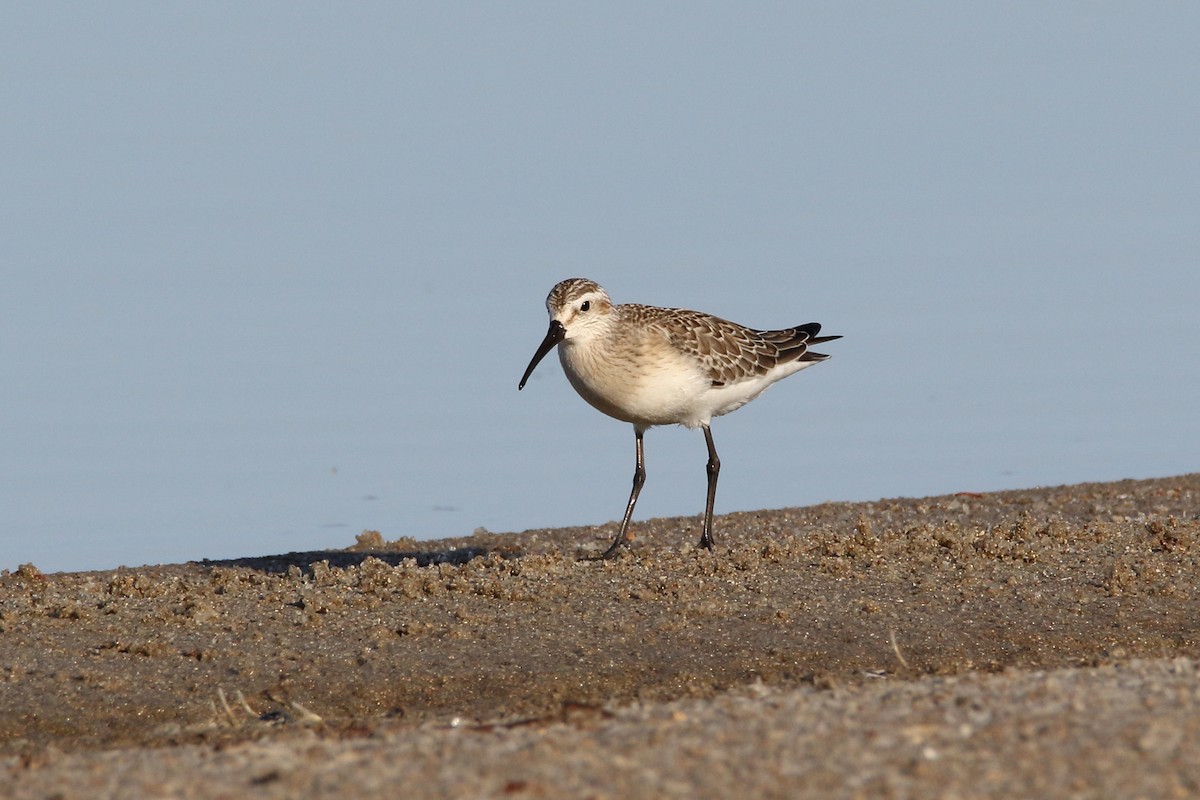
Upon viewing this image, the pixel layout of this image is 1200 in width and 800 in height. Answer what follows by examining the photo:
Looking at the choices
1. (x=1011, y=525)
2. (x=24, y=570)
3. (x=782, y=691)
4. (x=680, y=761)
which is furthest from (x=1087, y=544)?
(x=24, y=570)

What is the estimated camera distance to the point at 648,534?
12.8 meters

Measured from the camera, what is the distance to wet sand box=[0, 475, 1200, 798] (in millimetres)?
5469

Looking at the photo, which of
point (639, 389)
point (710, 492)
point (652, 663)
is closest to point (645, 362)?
point (639, 389)

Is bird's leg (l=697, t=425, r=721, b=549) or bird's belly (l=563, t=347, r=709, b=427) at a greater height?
bird's belly (l=563, t=347, r=709, b=427)

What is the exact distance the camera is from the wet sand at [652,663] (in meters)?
5.47

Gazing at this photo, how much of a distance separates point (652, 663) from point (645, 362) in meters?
3.12

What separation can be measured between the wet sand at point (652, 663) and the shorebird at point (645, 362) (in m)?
0.91

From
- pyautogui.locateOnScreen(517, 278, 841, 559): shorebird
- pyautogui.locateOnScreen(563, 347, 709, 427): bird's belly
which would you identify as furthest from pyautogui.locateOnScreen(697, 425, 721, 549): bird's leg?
pyautogui.locateOnScreen(563, 347, 709, 427): bird's belly

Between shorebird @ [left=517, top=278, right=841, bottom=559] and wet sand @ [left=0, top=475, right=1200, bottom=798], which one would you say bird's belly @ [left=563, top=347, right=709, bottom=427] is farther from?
wet sand @ [left=0, top=475, right=1200, bottom=798]

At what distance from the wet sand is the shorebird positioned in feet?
2.98

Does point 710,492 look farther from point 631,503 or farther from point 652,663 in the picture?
point 652,663

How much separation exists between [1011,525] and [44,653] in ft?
21.3

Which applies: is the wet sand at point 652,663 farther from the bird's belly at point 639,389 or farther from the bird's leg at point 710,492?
the bird's belly at point 639,389

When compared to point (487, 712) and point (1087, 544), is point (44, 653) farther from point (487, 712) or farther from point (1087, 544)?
point (1087, 544)
